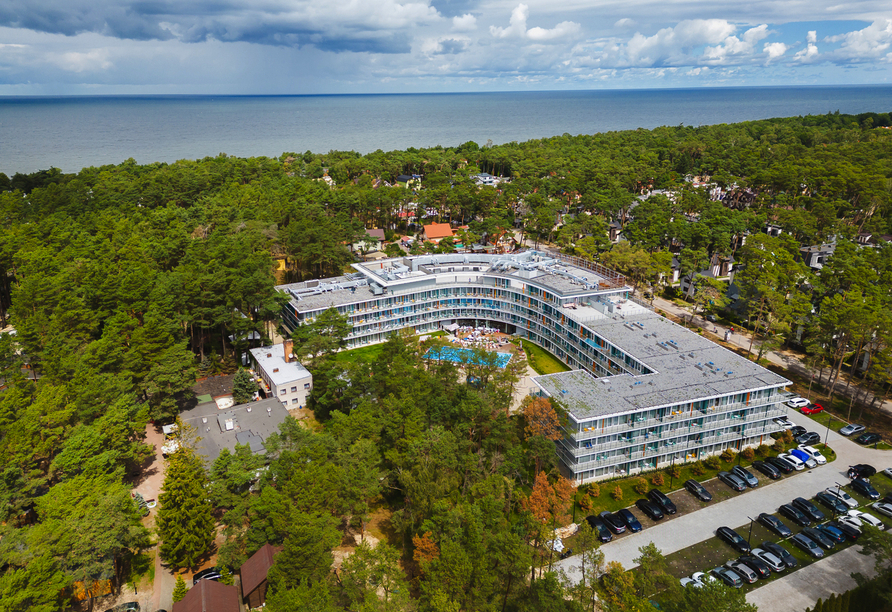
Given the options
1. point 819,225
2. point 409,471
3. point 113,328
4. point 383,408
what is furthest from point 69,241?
point 819,225

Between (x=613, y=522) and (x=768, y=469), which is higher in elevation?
(x=613, y=522)

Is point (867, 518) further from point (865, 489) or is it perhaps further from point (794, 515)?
point (794, 515)

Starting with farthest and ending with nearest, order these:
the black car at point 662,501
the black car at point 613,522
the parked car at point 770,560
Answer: the black car at point 662,501, the black car at point 613,522, the parked car at point 770,560

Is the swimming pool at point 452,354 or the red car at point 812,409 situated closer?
the swimming pool at point 452,354

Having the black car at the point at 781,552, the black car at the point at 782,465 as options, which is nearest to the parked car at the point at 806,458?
the black car at the point at 782,465

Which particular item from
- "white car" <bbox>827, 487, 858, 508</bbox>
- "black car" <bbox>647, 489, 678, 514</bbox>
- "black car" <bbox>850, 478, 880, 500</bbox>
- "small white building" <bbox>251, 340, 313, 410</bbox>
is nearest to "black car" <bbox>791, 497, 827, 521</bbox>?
"white car" <bbox>827, 487, 858, 508</bbox>

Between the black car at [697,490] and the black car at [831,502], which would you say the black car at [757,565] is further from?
the black car at [831,502]

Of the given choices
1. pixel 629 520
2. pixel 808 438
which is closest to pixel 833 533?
pixel 808 438
